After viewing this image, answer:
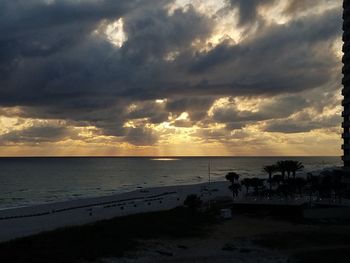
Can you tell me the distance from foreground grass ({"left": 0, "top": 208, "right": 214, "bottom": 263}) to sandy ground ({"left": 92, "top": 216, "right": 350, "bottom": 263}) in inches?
70.8

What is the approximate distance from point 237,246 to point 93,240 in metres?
13.6

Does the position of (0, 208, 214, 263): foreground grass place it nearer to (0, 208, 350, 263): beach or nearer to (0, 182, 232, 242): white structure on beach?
(0, 208, 350, 263): beach

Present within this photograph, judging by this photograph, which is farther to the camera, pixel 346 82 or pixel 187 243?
pixel 346 82

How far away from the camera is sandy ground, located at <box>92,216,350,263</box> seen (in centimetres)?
4134

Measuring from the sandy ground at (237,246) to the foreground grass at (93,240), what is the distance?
5.90 feet

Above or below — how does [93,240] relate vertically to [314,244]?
above

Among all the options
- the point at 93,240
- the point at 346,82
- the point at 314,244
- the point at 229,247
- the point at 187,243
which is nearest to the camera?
the point at 229,247

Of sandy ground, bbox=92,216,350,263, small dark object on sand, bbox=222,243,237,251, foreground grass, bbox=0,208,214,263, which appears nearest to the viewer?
foreground grass, bbox=0,208,214,263

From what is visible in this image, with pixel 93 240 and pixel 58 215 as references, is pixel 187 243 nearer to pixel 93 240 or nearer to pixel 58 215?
pixel 93 240

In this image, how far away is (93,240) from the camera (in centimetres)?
4666

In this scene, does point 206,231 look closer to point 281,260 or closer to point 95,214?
point 281,260

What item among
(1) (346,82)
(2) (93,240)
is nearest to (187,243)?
(2) (93,240)

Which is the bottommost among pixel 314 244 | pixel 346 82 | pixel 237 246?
pixel 237 246

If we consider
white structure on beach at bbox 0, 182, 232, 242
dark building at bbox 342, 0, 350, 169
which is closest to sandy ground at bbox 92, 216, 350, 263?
white structure on beach at bbox 0, 182, 232, 242
